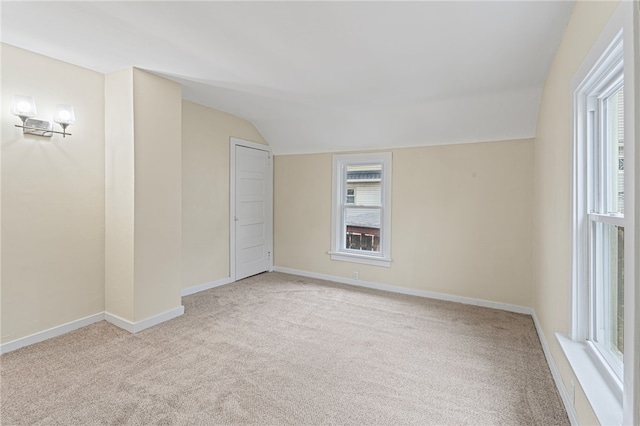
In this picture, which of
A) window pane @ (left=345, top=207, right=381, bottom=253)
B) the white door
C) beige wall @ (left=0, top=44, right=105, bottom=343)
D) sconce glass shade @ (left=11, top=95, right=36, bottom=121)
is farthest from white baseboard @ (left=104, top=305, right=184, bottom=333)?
window pane @ (left=345, top=207, right=381, bottom=253)

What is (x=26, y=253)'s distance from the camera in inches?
105

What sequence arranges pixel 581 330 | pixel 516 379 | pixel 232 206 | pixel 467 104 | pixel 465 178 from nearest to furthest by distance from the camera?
pixel 581 330 < pixel 516 379 < pixel 467 104 < pixel 465 178 < pixel 232 206

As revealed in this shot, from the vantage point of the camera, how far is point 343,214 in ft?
16.0

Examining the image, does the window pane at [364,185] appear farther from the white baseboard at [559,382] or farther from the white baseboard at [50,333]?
the white baseboard at [50,333]

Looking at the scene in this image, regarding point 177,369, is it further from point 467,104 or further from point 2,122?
point 467,104

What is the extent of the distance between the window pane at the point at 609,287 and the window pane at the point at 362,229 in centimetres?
296

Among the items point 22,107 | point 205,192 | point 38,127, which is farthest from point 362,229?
point 22,107

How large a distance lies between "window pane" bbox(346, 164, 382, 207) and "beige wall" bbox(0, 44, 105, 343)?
3171mm

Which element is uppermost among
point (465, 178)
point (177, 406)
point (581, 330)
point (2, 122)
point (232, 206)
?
point (2, 122)

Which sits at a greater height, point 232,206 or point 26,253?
point 232,206

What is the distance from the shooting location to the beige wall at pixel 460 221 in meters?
3.63

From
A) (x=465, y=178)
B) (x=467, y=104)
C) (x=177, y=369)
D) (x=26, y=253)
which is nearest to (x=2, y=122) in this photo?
(x=26, y=253)

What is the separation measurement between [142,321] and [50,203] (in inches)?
53.0

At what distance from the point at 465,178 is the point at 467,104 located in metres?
0.92
